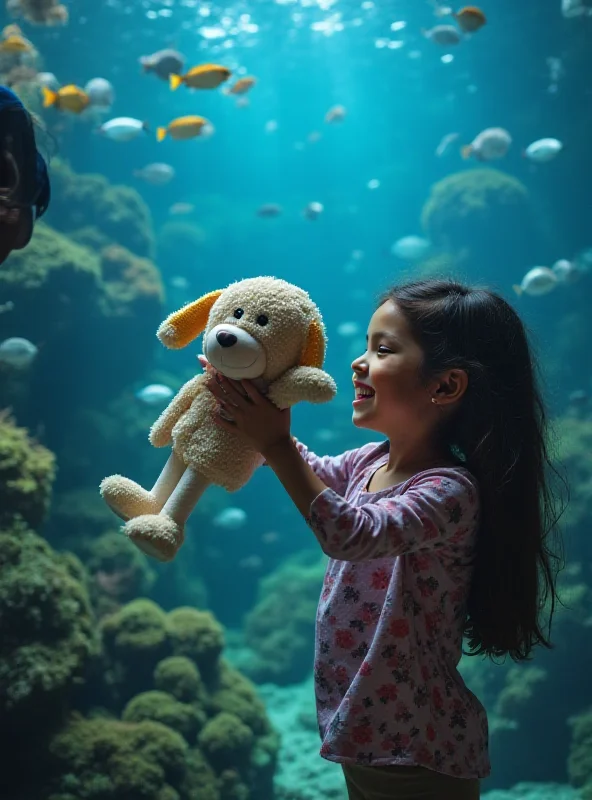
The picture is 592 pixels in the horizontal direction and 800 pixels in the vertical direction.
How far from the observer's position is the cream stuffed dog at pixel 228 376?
1.40m

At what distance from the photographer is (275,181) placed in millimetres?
47844

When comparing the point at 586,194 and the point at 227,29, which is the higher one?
the point at 227,29

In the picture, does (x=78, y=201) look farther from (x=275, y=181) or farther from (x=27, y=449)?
(x=275, y=181)

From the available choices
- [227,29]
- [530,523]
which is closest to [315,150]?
[227,29]

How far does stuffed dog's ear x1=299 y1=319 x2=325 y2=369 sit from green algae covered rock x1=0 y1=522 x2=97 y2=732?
11.6ft

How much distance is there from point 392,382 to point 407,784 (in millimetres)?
1036

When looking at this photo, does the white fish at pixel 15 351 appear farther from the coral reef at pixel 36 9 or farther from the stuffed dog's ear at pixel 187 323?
the coral reef at pixel 36 9

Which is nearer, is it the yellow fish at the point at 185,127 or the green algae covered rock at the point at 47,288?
the yellow fish at the point at 185,127

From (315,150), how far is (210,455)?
45.8 m

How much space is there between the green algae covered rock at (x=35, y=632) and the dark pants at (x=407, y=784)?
3.14 m

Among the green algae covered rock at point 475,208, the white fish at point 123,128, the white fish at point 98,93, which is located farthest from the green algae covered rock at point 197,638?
the green algae covered rock at point 475,208

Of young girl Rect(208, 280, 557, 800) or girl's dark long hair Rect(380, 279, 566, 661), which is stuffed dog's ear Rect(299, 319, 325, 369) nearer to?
young girl Rect(208, 280, 557, 800)

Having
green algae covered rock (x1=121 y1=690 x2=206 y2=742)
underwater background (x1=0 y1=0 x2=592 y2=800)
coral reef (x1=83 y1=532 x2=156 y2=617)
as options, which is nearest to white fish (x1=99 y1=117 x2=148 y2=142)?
underwater background (x1=0 y1=0 x2=592 y2=800)

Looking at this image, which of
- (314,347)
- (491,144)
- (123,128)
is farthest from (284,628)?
(314,347)
